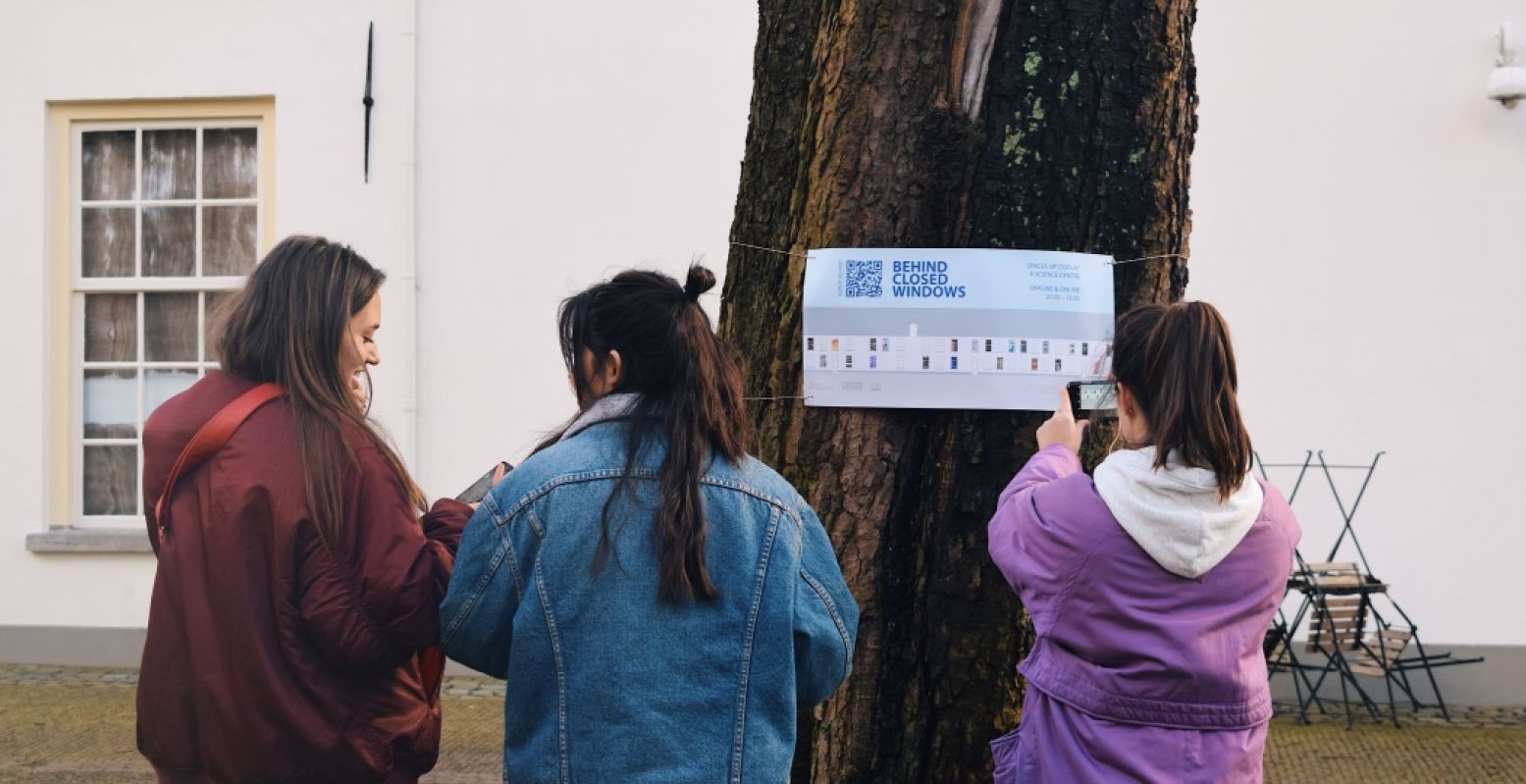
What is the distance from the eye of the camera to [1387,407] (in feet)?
23.9

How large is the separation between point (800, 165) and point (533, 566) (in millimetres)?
1155

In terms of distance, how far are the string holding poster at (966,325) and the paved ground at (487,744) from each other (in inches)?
150

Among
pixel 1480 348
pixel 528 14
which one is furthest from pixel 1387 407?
pixel 528 14

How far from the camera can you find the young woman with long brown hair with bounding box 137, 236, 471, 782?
8.43 ft

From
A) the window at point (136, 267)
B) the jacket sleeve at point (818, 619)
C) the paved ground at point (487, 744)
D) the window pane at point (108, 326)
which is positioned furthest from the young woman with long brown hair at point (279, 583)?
the window pane at point (108, 326)

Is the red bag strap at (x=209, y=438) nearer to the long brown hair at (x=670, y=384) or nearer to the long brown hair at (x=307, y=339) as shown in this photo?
the long brown hair at (x=307, y=339)

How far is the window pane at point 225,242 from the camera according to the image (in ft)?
27.8

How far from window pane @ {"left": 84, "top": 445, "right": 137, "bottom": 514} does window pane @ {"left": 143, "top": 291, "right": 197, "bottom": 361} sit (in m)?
0.55

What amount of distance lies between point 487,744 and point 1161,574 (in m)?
4.92

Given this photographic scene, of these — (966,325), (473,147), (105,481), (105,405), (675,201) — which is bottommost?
(105,481)

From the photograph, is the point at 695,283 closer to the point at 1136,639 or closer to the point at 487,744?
the point at 1136,639

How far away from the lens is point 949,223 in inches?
117

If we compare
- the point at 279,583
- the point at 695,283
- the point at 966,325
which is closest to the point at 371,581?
the point at 279,583

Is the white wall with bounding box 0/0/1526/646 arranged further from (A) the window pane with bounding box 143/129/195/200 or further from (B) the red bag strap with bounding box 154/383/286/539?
(B) the red bag strap with bounding box 154/383/286/539
